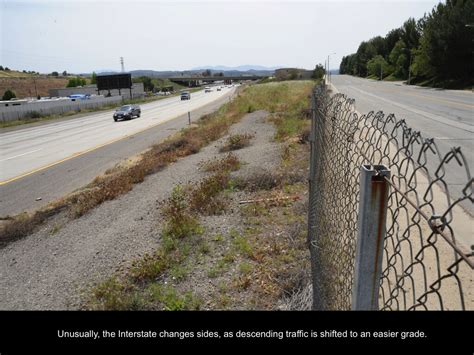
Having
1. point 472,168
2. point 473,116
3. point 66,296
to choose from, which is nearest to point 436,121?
point 473,116

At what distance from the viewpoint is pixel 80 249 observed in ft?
23.0

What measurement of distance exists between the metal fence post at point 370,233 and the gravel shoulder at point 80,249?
4.21m

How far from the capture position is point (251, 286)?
4863mm

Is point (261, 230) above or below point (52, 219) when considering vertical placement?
above

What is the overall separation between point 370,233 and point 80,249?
6.49m

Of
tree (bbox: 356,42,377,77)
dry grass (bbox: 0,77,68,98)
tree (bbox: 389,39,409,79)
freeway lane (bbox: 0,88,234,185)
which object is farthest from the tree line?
dry grass (bbox: 0,77,68,98)

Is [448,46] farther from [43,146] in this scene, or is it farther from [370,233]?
[370,233]

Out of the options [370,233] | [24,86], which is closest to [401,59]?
[370,233]

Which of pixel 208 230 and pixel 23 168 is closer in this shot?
pixel 208 230

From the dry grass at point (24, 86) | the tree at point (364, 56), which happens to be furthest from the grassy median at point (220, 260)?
the dry grass at point (24, 86)

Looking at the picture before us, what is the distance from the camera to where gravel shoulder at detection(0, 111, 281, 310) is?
214 inches

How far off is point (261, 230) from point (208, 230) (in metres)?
0.96

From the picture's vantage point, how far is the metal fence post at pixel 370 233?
162 cm

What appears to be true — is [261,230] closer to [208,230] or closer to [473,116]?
[208,230]
